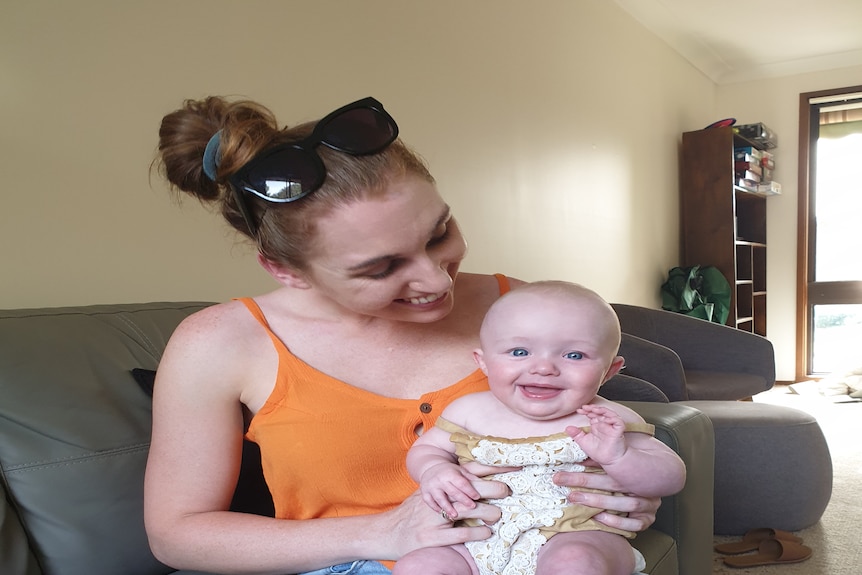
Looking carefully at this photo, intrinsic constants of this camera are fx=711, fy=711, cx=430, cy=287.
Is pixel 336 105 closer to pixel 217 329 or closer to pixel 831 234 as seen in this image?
pixel 217 329

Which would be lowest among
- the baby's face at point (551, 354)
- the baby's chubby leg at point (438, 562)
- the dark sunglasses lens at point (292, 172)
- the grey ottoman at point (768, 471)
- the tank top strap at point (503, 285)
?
the grey ottoman at point (768, 471)

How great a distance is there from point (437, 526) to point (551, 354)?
0.30 metres

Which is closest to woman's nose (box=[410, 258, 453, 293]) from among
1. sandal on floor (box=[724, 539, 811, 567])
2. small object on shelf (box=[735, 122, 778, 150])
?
sandal on floor (box=[724, 539, 811, 567])

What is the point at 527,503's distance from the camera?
1.00m

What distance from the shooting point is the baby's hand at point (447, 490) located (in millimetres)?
969

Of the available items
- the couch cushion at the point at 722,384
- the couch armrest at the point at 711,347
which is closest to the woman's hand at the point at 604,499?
the couch cushion at the point at 722,384

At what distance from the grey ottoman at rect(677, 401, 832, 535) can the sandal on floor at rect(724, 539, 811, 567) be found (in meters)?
0.14

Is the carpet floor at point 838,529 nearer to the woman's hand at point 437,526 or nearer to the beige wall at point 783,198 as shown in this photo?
the woman's hand at point 437,526

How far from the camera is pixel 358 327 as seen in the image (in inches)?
49.6


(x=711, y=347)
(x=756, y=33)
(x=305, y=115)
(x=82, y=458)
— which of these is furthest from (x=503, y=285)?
(x=756, y=33)

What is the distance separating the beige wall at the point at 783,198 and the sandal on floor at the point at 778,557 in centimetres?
440

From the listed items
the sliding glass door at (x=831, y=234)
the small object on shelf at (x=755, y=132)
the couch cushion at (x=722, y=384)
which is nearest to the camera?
the couch cushion at (x=722, y=384)

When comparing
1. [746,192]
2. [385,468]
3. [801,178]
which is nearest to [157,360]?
[385,468]

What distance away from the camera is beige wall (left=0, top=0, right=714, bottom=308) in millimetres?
1693
